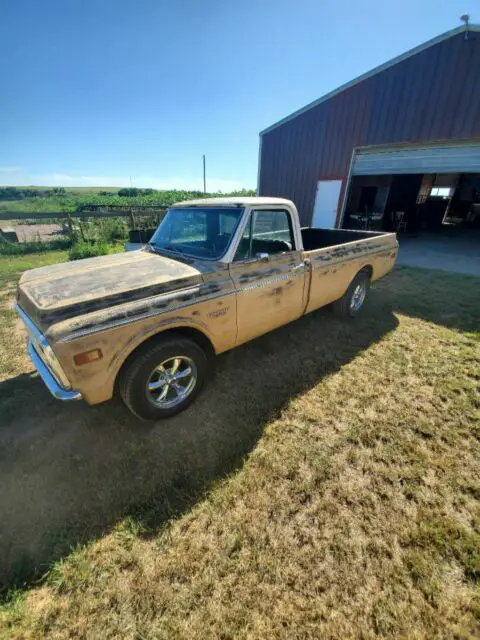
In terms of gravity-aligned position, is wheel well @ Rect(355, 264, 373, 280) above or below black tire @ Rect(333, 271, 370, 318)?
above

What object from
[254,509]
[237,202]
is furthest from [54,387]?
[237,202]

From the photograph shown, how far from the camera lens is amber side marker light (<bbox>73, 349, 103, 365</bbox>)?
2.13 metres

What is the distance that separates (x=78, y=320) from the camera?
7.06ft

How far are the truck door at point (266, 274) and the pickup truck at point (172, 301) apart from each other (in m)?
0.01

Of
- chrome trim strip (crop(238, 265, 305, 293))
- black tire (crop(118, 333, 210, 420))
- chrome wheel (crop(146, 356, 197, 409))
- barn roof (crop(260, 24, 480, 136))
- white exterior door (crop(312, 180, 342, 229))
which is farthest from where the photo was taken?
white exterior door (crop(312, 180, 342, 229))

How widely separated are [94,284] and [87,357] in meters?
0.77

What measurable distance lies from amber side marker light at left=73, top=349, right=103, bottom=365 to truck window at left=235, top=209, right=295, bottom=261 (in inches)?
65.8

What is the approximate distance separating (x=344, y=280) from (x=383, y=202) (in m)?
14.8

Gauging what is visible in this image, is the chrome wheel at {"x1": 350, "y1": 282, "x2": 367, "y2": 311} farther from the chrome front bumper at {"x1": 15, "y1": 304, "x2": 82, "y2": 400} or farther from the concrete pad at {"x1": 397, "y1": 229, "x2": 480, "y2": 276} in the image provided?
the concrete pad at {"x1": 397, "y1": 229, "x2": 480, "y2": 276}

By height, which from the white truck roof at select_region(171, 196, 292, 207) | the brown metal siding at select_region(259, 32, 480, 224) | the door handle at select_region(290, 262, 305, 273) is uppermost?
the brown metal siding at select_region(259, 32, 480, 224)

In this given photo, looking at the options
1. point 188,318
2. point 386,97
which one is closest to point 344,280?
point 188,318

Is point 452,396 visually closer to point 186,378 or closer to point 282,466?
point 282,466

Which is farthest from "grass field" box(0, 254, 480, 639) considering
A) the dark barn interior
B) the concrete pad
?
the dark barn interior

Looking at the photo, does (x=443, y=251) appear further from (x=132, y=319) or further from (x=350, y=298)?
(x=132, y=319)
